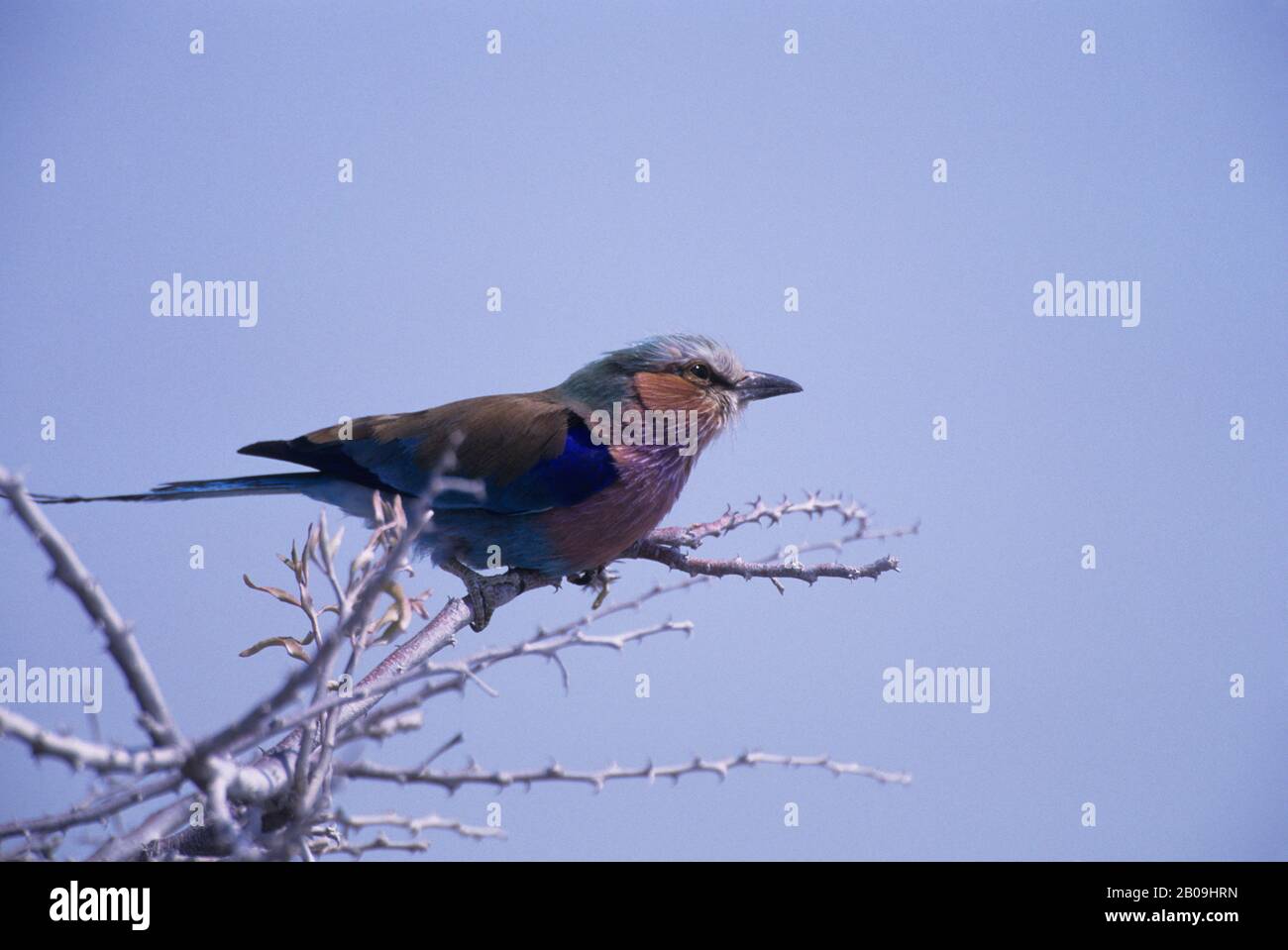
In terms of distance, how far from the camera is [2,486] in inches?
44.4

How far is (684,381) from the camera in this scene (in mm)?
3248

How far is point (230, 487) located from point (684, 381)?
1.28 meters

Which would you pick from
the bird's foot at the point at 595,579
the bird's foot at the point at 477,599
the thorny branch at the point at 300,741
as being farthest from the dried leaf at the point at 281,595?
the bird's foot at the point at 595,579

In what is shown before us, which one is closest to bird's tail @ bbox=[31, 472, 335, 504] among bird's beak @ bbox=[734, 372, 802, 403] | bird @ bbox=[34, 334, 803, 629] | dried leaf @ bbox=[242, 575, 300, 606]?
bird @ bbox=[34, 334, 803, 629]

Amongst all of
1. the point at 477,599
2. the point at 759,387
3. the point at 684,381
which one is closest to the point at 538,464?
the point at 477,599

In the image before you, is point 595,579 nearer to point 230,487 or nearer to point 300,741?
point 230,487

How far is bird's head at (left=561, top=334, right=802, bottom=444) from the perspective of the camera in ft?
10.6

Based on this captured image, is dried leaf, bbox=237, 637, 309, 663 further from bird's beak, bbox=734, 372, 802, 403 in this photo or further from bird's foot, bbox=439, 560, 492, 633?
bird's beak, bbox=734, 372, 802, 403
